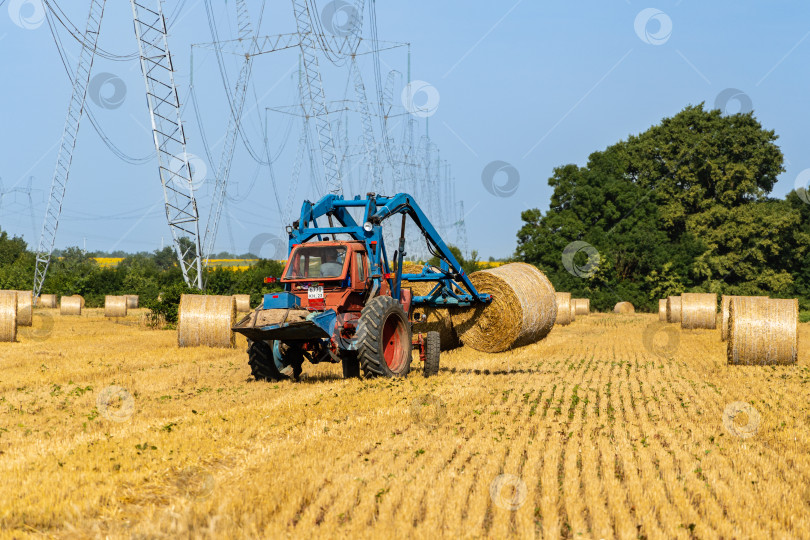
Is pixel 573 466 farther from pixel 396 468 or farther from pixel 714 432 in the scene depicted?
pixel 714 432

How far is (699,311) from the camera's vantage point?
30484mm

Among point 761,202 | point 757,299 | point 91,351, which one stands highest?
point 761,202

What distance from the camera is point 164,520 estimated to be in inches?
206

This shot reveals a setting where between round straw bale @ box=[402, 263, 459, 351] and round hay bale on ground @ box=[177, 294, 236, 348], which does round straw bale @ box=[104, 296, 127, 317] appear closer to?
round hay bale on ground @ box=[177, 294, 236, 348]

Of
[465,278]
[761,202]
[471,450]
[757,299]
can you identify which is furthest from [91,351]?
[761,202]

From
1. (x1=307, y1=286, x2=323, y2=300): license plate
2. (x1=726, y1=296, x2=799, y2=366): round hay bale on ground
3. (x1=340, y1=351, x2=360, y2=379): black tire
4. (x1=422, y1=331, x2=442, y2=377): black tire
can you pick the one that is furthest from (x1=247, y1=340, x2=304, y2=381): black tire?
(x1=726, y1=296, x2=799, y2=366): round hay bale on ground

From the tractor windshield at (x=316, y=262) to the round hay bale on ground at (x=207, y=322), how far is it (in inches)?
294

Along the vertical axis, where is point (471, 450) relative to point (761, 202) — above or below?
below

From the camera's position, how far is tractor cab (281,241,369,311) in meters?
12.6

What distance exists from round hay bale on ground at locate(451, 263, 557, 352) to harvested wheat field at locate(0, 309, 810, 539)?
433cm

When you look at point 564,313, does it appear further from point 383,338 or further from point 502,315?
point 383,338

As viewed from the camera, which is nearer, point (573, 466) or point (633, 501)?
point (633, 501)

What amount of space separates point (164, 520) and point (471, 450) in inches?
130

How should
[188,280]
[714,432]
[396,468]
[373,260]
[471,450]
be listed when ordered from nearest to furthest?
1. [396,468]
2. [471,450]
3. [714,432]
4. [373,260]
5. [188,280]
